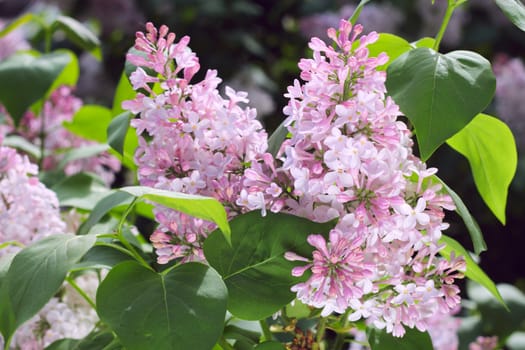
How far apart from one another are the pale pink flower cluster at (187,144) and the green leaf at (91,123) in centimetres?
37

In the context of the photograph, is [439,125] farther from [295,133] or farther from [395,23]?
[395,23]

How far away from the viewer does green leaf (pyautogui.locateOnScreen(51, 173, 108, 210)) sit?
641 millimetres

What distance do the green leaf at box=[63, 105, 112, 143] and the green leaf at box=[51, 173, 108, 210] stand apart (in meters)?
0.08

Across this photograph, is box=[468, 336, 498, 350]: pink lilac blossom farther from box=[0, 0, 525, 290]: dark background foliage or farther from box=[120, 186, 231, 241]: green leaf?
box=[0, 0, 525, 290]: dark background foliage

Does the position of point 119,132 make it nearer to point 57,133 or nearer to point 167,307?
point 167,307

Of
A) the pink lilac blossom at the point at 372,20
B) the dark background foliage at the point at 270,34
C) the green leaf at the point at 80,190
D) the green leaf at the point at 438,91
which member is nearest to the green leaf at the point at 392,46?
the green leaf at the point at 438,91

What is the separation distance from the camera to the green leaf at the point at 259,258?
38cm

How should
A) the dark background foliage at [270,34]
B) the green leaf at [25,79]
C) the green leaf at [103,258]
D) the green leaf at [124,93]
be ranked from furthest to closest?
1. the dark background foliage at [270,34]
2. the green leaf at [25,79]
3. the green leaf at [124,93]
4. the green leaf at [103,258]

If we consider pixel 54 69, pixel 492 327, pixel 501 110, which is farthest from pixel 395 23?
pixel 54 69

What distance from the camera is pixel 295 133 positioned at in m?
0.38

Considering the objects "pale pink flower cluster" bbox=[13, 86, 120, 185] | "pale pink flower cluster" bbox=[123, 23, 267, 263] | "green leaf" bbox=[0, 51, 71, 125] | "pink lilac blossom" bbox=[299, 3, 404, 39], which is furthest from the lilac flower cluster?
"pink lilac blossom" bbox=[299, 3, 404, 39]

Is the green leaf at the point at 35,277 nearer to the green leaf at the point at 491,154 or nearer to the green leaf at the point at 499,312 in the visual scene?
the green leaf at the point at 491,154

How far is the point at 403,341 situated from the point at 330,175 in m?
0.13

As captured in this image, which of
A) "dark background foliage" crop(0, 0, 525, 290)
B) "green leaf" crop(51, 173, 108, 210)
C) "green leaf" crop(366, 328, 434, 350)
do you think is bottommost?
"dark background foliage" crop(0, 0, 525, 290)
